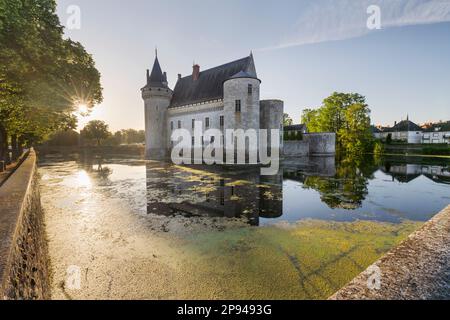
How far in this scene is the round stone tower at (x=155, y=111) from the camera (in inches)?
1357

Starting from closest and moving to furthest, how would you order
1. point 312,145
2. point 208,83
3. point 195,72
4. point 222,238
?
1. point 222,238
2. point 208,83
3. point 195,72
4. point 312,145

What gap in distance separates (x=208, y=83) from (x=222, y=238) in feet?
101

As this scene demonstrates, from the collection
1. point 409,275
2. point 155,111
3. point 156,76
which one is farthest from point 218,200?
point 156,76

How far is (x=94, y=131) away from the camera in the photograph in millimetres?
62750

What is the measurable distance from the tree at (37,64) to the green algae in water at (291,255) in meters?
7.57

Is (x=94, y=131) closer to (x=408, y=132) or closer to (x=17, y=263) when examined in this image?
(x=17, y=263)

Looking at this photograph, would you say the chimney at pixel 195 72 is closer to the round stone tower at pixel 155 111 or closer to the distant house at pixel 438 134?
the round stone tower at pixel 155 111

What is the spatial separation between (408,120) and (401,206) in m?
71.1

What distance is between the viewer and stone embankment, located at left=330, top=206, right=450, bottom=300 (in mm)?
2162

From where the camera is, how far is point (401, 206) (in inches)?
319

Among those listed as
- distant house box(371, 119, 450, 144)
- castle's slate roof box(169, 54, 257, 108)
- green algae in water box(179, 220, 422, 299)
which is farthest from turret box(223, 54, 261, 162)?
distant house box(371, 119, 450, 144)

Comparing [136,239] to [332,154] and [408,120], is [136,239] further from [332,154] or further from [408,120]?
[408,120]

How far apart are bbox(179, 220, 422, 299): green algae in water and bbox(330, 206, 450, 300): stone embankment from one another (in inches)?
39.6

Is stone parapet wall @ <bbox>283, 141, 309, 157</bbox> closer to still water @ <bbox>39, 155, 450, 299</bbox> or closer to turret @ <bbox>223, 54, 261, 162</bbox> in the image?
turret @ <bbox>223, 54, 261, 162</bbox>
